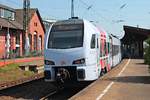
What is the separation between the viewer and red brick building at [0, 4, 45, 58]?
68.0 m

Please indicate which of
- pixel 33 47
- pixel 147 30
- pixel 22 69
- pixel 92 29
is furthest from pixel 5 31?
pixel 92 29

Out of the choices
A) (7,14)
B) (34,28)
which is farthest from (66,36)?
(34,28)

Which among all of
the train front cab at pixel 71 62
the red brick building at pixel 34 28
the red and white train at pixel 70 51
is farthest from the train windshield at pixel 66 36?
the red brick building at pixel 34 28

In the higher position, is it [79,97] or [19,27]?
[19,27]

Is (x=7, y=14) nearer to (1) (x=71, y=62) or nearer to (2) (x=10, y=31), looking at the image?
(2) (x=10, y=31)

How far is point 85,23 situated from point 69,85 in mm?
2893

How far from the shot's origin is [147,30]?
58906 mm

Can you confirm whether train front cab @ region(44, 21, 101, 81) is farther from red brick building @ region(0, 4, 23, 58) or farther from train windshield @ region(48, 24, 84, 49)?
red brick building @ region(0, 4, 23, 58)

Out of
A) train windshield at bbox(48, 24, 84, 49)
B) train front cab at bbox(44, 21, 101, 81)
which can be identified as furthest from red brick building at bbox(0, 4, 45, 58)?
train front cab at bbox(44, 21, 101, 81)

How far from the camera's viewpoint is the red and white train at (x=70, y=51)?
1866 centimetres

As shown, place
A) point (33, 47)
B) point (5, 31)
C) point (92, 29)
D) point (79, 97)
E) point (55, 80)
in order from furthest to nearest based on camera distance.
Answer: point (33, 47)
point (5, 31)
point (92, 29)
point (55, 80)
point (79, 97)

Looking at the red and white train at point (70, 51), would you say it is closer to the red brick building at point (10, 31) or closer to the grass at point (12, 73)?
the grass at point (12, 73)

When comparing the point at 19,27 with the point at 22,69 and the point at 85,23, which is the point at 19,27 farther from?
the point at 85,23

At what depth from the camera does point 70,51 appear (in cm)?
1873
